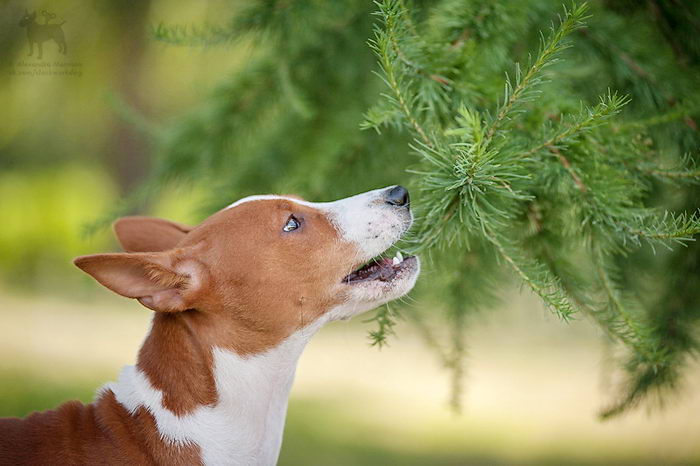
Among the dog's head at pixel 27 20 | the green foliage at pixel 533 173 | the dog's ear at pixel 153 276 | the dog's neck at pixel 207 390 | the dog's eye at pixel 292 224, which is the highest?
the green foliage at pixel 533 173

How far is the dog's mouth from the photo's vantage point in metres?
2.72

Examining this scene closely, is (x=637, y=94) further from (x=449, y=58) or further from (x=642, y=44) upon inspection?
(x=449, y=58)

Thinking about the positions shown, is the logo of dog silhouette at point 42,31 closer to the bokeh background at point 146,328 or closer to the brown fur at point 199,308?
the bokeh background at point 146,328

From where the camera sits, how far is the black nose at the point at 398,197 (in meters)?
2.64

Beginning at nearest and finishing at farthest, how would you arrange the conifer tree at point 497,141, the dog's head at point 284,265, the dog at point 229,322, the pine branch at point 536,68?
the pine branch at point 536,68 → the conifer tree at point 497,141 → the dog at point 229,322 → the dog's head at point 284,265

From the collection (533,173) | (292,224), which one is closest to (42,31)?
(292,224)

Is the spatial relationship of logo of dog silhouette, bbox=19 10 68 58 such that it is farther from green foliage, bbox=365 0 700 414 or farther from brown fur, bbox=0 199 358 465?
green foliage, bbox=365 0 700 414

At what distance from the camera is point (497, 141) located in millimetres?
2143

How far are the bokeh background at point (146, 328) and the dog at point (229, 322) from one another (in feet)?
1.31

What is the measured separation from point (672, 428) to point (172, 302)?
416 cm

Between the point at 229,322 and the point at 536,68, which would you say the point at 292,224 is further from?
the point at 536,68

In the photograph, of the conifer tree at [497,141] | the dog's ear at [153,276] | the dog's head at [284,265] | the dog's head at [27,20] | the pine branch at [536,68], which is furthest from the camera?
the dog's head at [27,20]

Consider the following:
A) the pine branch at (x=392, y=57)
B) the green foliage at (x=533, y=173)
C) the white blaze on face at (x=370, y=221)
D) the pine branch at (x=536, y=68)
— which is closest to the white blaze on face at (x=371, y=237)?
the white blaze on face at (x=370, y=221)

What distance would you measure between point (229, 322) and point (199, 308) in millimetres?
112
